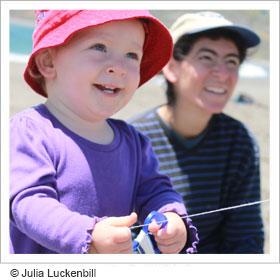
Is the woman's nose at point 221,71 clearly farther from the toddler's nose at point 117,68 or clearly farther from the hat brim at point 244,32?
the toddler's nose at point 117,68

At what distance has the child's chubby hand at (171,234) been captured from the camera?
3.46 ft

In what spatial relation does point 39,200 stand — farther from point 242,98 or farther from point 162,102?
point 242,98

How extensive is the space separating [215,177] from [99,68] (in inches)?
27.6

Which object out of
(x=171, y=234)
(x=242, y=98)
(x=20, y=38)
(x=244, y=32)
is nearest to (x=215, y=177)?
(x=244, y=32)

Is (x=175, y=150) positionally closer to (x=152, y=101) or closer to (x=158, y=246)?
(x=158, y=246)

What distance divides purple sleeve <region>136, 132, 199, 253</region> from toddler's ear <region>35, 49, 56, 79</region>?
232 millimetres

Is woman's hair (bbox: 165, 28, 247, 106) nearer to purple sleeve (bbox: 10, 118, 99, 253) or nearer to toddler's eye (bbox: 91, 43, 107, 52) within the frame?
toddler's eye (bbox: 91, 43, 107, 52)

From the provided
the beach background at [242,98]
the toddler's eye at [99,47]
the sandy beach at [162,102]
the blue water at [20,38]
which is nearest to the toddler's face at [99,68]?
the toddler's eye at [99,47]

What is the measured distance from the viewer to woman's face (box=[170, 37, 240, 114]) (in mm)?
1674

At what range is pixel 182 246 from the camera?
1104 mm

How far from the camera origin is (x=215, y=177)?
168 cm

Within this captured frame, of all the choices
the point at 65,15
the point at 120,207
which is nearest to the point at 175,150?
the point at 120,207

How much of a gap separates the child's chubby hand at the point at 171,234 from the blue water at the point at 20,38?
5.14 meters

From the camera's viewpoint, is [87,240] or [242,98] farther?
[242,98]
